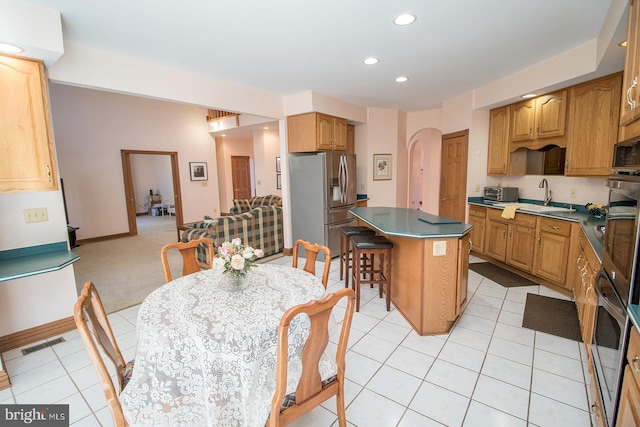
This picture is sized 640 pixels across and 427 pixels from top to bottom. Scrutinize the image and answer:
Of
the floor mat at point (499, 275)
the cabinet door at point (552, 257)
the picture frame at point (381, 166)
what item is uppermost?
the picture frame at point (381, 166)

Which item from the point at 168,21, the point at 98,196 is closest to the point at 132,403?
the point at 168,21

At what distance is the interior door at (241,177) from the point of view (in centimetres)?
938

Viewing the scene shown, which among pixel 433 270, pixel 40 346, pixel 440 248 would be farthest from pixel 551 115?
pixel 40 346

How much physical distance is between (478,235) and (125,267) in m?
5.60

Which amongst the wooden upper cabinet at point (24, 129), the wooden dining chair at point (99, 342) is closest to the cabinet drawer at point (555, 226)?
the wooden dining chair at point (99, 342)

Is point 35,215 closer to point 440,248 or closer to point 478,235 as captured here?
point 440,248

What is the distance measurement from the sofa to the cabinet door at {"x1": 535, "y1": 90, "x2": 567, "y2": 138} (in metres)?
3.92

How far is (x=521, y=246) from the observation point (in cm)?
374

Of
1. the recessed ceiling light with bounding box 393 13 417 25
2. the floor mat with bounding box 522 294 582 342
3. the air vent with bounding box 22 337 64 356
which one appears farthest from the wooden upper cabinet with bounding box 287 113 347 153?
the air vent with bounding box 22 337 64 356

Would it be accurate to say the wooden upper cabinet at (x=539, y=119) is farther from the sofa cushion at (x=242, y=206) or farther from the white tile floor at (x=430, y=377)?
the sofa cushion at (x=242, y=206)

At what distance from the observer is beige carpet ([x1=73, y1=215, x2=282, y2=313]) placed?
3594mm

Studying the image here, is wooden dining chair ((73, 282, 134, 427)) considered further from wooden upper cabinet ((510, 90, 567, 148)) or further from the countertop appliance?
wooden upper cabinet ((510, 90, 567, 148))

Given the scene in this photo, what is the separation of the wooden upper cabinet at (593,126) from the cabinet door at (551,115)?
0.27ft

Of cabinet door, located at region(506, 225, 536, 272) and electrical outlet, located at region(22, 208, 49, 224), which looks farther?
cabinet door, located at region(506, 225, 536, 272)
